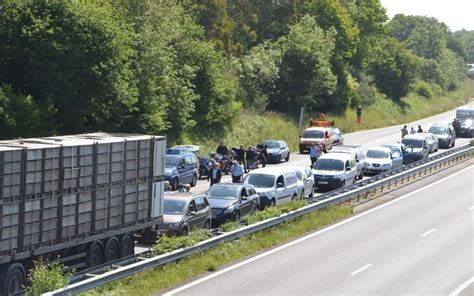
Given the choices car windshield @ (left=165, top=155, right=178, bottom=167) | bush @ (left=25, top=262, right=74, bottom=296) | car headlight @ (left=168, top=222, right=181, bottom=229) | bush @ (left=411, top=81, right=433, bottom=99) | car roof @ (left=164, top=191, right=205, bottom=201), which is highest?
bush @ (left=411, top=81, right=433, bottom=99)

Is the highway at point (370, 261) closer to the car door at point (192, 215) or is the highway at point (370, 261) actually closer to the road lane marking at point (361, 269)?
the road lane marking at point (361, 269)

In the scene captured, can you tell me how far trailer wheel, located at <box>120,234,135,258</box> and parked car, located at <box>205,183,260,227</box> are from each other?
5382mm

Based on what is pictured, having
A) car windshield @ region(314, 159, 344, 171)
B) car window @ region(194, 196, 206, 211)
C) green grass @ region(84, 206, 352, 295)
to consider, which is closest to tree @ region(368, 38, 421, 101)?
car windshield @ region(314, 159, 344, 171)

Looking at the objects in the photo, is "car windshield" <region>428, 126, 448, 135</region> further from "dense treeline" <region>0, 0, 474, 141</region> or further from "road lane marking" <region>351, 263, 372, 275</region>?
"road lane marking" <region>351, 263, 372, 275</region>

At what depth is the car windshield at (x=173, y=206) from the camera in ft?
76.9

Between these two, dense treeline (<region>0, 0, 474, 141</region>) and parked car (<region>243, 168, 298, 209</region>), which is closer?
parked car (<region>243, 168, 298, 209</region>)

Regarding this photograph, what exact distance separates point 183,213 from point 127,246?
285 centimetres

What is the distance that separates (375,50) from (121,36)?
65.1m

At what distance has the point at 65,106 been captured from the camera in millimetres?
37250

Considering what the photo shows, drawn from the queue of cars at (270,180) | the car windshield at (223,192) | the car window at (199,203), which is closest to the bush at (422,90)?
the queue of cars at (270,180)

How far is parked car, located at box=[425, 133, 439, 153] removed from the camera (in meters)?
54.5

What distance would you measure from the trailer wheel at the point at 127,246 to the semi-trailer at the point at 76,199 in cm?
2

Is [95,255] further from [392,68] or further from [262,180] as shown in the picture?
[392,68]

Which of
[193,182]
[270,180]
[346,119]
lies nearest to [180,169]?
[193,182]
